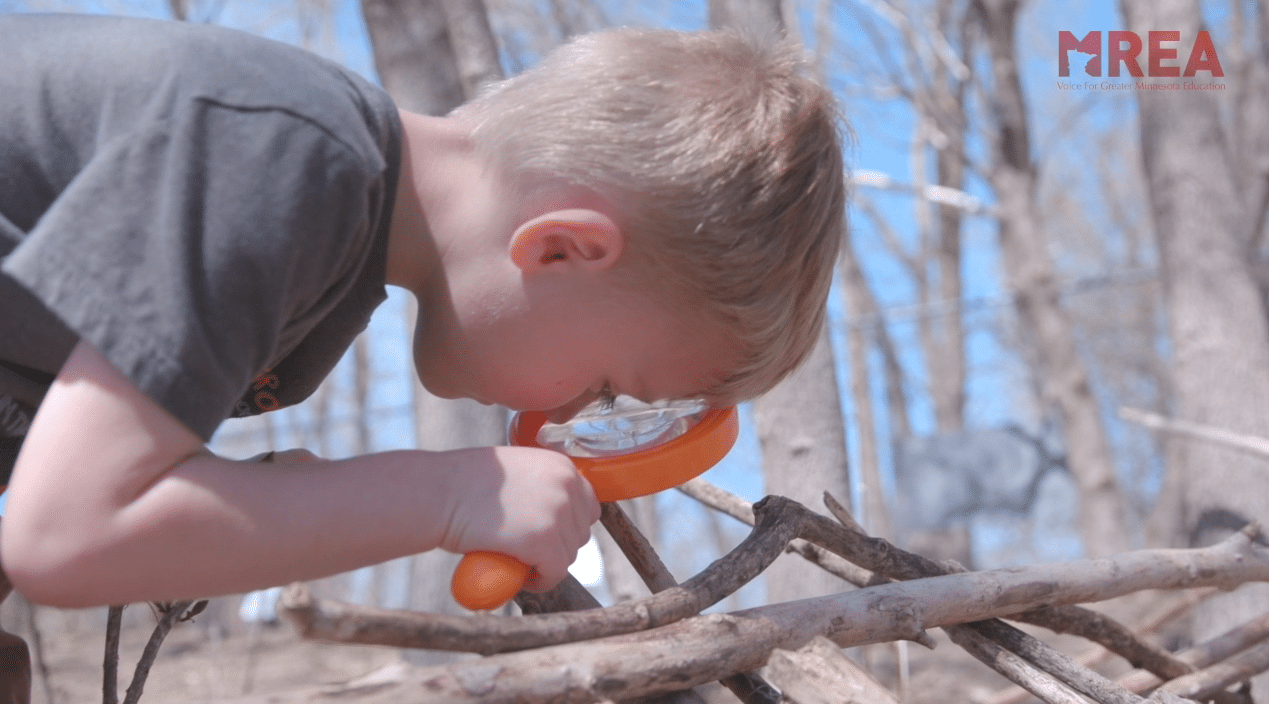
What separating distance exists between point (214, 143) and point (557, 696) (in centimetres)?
59

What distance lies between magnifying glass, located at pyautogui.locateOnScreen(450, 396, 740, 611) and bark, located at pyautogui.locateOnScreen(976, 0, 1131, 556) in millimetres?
4547

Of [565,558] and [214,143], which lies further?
[565,558]

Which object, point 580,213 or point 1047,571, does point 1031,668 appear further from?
point 580,213

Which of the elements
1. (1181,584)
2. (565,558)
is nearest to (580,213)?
(565,558)

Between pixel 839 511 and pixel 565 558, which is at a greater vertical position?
pixel 565 558

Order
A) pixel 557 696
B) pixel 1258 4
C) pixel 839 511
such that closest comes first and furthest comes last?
1. pixel 557 696
2. pixel 839 511
3. pixel 1258 4

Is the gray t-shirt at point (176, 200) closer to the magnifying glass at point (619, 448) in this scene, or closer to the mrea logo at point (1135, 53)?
the magnifying glass at point (619, 448)

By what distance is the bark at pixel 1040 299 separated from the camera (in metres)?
5.60

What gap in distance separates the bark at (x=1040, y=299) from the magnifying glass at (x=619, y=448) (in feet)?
14.9

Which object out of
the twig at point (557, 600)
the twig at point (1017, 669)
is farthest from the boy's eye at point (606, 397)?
the twig at point (1017, 669)

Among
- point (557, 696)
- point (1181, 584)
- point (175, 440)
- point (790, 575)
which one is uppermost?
point (175, 440)

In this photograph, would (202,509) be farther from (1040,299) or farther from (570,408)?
(1040,299)

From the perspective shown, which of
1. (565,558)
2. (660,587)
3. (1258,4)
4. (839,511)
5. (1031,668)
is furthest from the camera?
(1258,4)

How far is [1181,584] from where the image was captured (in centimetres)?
154
